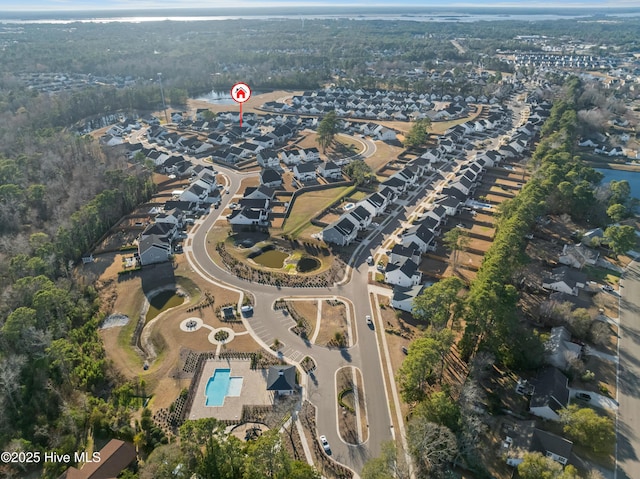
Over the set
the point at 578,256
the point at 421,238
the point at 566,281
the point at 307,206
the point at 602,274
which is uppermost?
the point at 421,238

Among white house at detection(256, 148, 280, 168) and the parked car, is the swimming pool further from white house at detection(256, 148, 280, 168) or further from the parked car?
white house at detection(256, 148, 280, 168)

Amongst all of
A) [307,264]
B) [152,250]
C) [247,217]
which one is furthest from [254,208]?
[152,250]

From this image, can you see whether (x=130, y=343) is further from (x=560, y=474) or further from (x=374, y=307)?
(x=560, y=474)

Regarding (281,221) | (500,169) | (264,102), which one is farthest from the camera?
(264,102)

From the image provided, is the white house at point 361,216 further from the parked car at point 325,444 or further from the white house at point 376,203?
the parked car at point 325,444

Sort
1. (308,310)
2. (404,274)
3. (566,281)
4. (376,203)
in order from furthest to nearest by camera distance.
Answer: (376,203) < (404,274) < (566,281) < (308,310)

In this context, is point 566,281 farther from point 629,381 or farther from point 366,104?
point 366,104

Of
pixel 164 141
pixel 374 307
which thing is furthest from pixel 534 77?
pixel 374 307
